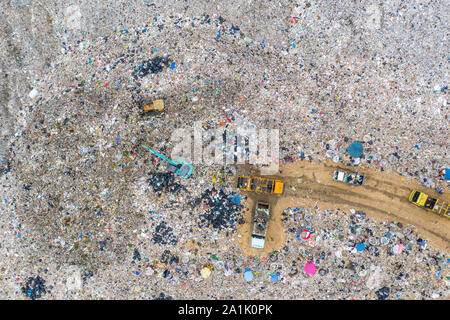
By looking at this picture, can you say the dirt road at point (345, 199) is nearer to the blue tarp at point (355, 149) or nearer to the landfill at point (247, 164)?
the landfill at point (247, 164)

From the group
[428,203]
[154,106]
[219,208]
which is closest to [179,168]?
[219,208]

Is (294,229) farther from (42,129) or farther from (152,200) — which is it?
(42,129)

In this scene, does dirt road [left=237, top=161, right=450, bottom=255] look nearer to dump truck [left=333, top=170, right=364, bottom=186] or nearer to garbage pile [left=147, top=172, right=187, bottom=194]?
dump truck [left=333, top=170, right=364, bottom=186]

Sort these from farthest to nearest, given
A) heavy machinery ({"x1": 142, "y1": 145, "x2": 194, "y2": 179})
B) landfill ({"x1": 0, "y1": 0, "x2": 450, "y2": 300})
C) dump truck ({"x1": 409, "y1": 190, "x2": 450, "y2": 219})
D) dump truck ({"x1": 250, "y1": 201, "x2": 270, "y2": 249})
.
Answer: landfill ({"x1": 0, "y1": 0, "x2": 450, "y2": 300})
heavy machinery ({"x1": 142, "y1": 145, "x2": 194, "y2": 179})
dump truck ({"x1": 250, "y1": 201, "x2": 270, "y2": 249})
dump truck ({"x1": 409, "y1": 190, "x2": 450, "y2": 219})

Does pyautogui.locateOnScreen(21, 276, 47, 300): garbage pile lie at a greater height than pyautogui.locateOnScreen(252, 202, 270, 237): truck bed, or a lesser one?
lesser

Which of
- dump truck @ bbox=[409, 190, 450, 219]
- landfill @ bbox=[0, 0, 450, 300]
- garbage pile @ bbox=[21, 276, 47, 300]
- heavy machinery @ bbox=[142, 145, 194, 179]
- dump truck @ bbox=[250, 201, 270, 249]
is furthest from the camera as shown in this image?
garbage pile @ bbox=[21, 276, 47, 300]

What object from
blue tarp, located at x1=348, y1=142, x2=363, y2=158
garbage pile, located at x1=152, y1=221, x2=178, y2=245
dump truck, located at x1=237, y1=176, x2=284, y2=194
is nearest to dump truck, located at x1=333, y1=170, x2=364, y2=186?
blue tarp, located at x1=348, y1=142, x2=363, y2=158

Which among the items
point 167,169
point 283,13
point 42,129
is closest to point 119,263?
point 167,169

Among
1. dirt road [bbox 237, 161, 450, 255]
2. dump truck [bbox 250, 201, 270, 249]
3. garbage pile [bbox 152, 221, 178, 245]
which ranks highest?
dirt road [bbox 237, 161, 450, 255]
